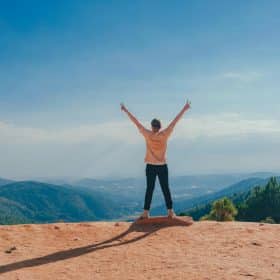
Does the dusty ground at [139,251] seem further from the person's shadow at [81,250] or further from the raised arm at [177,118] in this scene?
the raised arm at [177,118]

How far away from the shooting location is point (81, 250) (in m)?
10.2

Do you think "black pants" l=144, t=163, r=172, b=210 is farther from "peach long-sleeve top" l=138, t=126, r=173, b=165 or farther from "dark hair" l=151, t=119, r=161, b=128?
"dark hair" l=151, t=119, r=161, b=128

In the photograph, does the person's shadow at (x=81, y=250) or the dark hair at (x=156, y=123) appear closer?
the person's shadow at (x=81, y=250)

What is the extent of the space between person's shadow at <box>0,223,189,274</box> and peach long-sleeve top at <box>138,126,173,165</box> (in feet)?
6.79

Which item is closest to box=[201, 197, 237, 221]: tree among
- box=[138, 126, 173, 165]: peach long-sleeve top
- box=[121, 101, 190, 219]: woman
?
box=[121, 101, 190, 219]: woman

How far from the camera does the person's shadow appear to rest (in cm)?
872

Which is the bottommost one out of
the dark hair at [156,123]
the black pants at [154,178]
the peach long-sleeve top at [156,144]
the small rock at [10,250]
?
the small rock at [10,250]

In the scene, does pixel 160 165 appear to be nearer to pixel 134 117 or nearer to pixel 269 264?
pixel 134 117

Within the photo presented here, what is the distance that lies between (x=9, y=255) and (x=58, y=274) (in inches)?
91.8

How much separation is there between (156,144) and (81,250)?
4238 millimetres

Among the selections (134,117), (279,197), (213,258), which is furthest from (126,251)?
(279,197)

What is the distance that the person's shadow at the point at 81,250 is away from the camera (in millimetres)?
8719

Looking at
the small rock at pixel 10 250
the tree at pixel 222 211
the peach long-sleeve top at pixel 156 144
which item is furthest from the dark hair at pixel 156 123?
the tree at pixel 222 211

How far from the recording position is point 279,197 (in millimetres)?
97000
